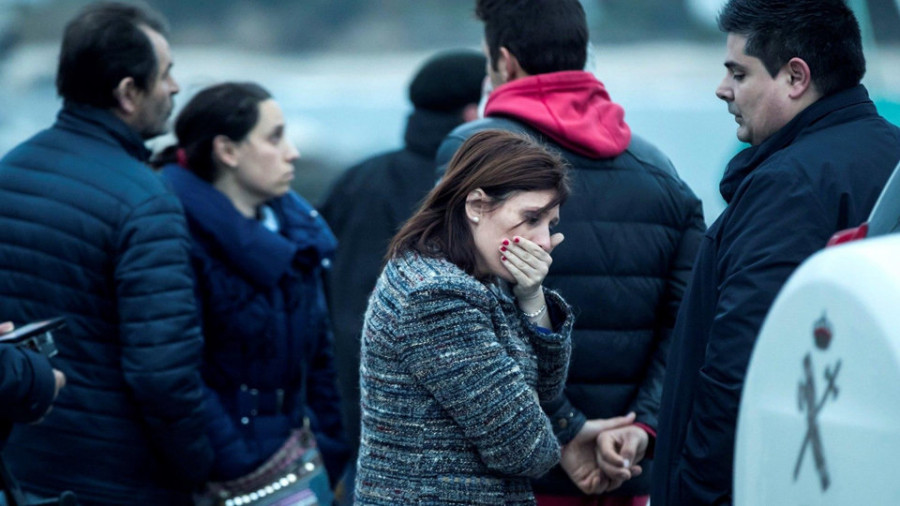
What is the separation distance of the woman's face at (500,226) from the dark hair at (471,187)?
0.01 m

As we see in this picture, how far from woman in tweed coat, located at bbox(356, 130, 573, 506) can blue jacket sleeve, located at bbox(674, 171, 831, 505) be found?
0.95 ft

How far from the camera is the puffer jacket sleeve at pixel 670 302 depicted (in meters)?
3.10

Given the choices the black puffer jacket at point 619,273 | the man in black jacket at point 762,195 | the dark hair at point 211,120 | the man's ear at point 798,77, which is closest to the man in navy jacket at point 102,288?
the dark hair at point 211,120

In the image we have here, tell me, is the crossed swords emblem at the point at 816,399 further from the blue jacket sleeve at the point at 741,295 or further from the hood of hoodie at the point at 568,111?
the hood of hoodie at the point at 568,111

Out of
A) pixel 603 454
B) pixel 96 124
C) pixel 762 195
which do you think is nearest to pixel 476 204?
pixel 762 195

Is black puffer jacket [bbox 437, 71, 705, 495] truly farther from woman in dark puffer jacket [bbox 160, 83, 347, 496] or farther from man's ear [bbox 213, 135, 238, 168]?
man's ear [bbox 213, 135, 238, 168]

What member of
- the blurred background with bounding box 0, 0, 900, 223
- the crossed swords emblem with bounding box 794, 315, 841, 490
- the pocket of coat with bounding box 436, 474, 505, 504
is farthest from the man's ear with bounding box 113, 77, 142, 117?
the blurred background with bounding box 0, 0, 900, 223

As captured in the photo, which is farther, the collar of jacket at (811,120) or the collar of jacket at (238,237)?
the collar of jacket at (238,237)

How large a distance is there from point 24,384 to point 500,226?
118cm

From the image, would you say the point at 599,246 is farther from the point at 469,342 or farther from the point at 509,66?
the point at 469,342

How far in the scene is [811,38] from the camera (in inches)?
98.6

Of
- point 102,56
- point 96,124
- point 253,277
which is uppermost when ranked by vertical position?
point 102,56

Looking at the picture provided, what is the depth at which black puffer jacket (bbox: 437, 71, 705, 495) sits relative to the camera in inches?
119

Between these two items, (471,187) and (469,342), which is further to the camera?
(471,187)
